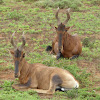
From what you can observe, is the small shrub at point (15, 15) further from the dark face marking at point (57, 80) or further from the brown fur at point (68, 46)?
the dark face marking at point (57, 80)

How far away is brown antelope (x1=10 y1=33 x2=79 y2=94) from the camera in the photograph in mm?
8219

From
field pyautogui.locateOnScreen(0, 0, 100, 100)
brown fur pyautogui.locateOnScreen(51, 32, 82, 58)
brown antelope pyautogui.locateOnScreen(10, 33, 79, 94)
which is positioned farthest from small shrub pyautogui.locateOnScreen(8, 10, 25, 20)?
brown antelope pyautogui.locateOnScreen(10, 33, 79, 94)

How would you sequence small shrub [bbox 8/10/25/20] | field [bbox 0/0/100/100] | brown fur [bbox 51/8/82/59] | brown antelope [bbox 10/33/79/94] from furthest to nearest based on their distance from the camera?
small shrub [bbox 8/10/25/20] < brown fur [bbox 51/8/82/59] < brown antelope [bbox 10/33/79/94] < field [bbox 0/0/100/100]

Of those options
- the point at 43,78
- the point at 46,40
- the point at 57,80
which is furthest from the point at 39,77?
the point at 46,40

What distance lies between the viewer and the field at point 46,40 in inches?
320

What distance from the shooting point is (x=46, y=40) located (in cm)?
1353

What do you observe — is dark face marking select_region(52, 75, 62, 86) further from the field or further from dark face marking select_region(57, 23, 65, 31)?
dark face marking select_region(57, 23, 65, 31)

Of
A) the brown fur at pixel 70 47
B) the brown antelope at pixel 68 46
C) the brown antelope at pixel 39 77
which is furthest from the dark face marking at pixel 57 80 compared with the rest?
the brown fur at pixel 70 47

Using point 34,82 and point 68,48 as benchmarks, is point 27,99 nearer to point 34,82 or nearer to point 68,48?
point 34,82

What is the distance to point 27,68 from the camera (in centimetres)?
871

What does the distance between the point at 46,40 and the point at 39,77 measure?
511cm

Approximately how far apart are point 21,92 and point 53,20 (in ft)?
28.9

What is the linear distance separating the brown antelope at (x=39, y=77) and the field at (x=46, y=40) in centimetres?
26

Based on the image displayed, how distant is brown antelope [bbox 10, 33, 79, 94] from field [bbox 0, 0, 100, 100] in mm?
258
